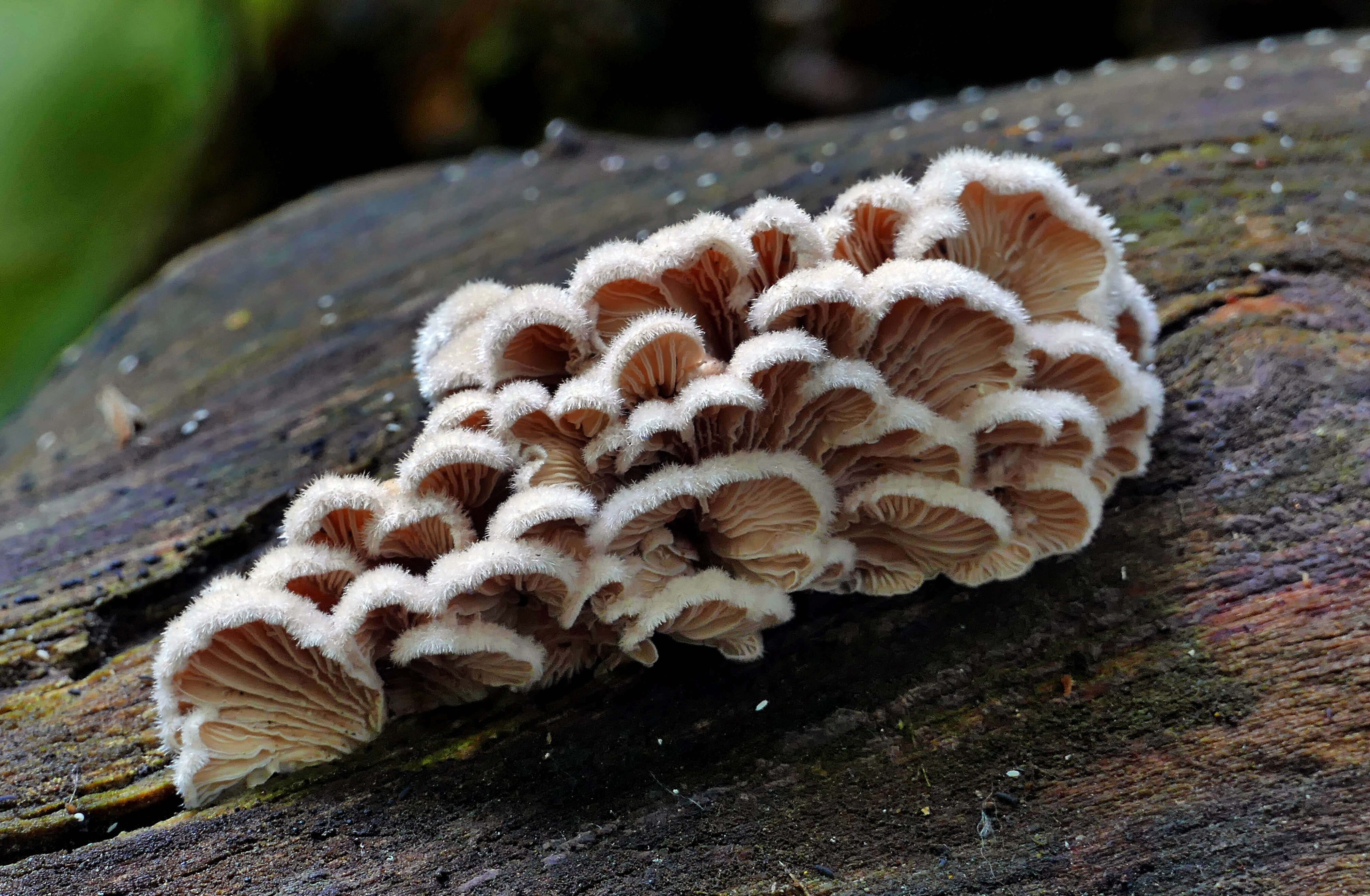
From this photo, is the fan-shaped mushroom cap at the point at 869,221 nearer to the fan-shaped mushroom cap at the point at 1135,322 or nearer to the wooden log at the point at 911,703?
the fan-shaped mushroom cap at the point at 1135,322

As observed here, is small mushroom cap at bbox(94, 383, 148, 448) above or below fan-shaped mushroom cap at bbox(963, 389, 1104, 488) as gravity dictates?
above

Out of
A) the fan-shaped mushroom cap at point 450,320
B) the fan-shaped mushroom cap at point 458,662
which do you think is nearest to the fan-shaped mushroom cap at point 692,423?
the fan-shaped mushroom cap at point 458,662

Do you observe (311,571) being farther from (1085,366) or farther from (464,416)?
(1085,366)

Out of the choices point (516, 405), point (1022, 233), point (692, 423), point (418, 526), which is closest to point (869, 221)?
point (1022, 233)

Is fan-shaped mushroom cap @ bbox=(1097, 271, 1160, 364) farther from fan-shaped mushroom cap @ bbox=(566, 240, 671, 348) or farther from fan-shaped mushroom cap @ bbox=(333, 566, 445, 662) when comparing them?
fan-shaped mushroom cap @ bbox=(333, 566, 445, 662)

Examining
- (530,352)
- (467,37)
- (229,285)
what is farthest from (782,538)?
(467,37)

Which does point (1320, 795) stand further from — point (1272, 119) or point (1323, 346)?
point (1272, 119)

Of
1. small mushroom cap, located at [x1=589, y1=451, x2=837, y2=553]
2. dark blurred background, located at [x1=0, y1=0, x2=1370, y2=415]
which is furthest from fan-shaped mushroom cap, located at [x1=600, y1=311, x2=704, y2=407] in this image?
dark blurred background, located at [x1=0, y1=0, x2=1370, y2=415]
